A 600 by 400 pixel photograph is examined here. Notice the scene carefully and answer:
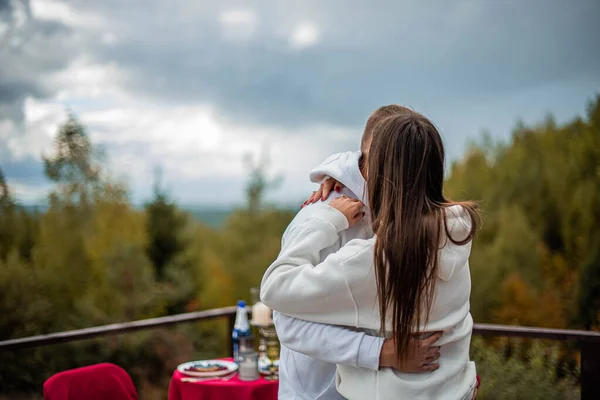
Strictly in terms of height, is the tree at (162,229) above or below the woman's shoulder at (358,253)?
below

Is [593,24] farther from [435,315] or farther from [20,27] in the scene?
[435,315]

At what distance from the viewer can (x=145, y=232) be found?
9055mm

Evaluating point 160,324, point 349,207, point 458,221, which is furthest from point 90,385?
point 458,221

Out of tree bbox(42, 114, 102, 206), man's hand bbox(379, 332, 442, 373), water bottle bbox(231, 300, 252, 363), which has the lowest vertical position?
water bottle bbox(231, 300, 252, 363)

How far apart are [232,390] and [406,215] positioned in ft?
4.42

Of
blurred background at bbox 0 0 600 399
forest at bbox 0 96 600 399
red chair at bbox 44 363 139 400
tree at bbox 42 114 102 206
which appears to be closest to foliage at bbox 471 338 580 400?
forest at bbox 0 96 600 399

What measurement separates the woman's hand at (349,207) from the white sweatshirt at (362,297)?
4cm

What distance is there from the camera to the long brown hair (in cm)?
121

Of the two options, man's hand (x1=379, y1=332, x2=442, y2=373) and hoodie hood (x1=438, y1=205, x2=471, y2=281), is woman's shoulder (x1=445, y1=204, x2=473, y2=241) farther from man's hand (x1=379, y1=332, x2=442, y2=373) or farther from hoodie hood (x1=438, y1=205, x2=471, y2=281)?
man's hand (x1=379, y1=332, x2=442, y2=373)

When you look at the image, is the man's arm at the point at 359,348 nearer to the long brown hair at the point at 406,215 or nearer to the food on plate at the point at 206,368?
the long brown hair at the point at 406,215

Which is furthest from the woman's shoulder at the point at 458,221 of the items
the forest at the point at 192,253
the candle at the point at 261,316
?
the forest at the point at 192,253

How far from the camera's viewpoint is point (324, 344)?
1.32m

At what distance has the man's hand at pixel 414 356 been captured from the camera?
1269mm

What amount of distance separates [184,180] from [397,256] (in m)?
8.24
